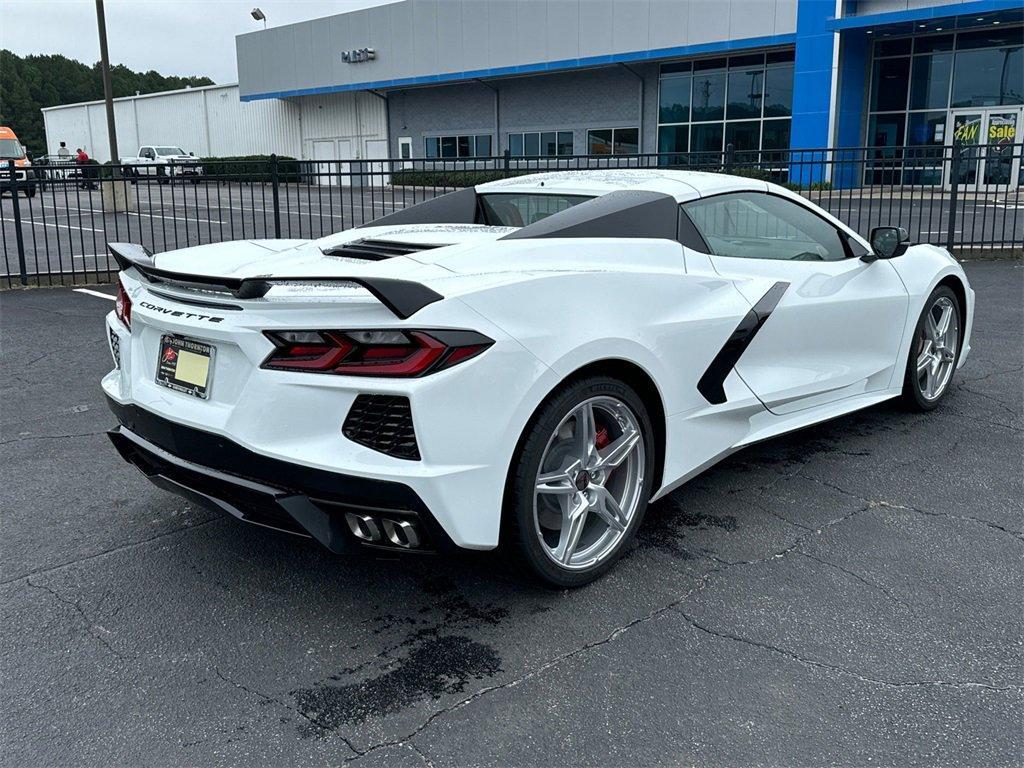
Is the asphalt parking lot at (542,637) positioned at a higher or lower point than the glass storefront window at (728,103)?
lower

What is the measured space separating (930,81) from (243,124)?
37.7 meters

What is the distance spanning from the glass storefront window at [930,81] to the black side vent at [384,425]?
29630 mm

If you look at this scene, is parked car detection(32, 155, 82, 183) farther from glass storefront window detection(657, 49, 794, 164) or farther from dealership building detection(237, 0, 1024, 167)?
glass storefront window detection(657, 49, 794, 164)

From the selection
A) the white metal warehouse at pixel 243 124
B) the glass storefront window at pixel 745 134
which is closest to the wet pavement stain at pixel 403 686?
the glass storefront window at pixel 745 134

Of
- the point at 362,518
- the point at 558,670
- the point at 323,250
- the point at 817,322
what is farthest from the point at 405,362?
the point at 817,322

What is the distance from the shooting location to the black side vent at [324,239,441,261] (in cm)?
353

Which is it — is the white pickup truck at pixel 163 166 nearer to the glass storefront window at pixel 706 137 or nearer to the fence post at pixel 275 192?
the fence post at pixel 275 192

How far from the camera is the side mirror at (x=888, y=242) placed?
15.8ft

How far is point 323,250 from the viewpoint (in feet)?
12.6

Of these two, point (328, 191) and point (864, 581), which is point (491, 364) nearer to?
point (864, 581)

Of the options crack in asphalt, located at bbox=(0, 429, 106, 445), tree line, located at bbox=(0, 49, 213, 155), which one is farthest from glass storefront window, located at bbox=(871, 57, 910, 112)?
tree line, located at bbox=(0, 49, 213, 155)

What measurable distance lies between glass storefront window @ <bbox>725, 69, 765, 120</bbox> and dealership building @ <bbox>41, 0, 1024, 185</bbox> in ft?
0.16

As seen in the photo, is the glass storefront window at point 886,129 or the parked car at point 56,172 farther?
the glass storefront window at point 886,129

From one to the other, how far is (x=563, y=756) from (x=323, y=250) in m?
2.32
